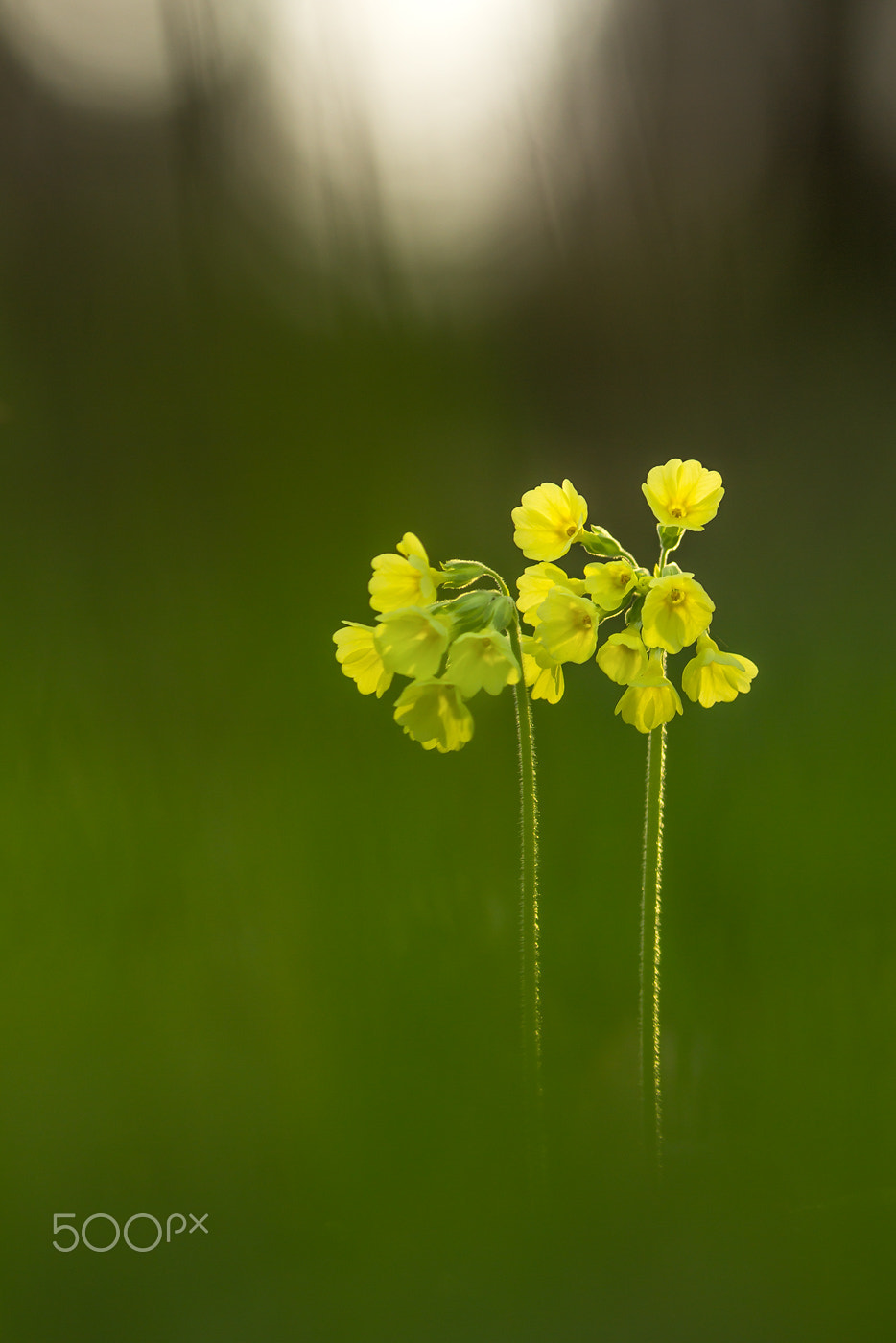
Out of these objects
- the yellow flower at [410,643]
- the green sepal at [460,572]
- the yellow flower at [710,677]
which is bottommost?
the yellow flower at [710,677]

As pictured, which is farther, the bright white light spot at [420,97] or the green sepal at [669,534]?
the bright white light spot at [420,97]

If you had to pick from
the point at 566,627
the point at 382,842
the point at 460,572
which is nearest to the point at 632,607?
the point at 566,627

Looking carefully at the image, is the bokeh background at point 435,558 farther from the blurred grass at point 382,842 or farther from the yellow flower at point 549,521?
the yellow flower at point 549,521

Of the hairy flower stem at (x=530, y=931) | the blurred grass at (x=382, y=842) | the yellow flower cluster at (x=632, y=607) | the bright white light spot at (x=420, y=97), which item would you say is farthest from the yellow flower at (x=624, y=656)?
the bright white light spot at (x=420, y=97)

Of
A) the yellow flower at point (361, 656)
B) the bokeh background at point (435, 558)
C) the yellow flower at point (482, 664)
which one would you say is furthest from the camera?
the bokeh background at point (435, 558)

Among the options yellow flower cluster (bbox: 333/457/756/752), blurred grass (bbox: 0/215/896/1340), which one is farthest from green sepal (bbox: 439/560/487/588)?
blurred grass (bbox: 0/215/896/1340)

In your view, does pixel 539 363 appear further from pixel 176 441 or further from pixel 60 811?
pixel 60 811
